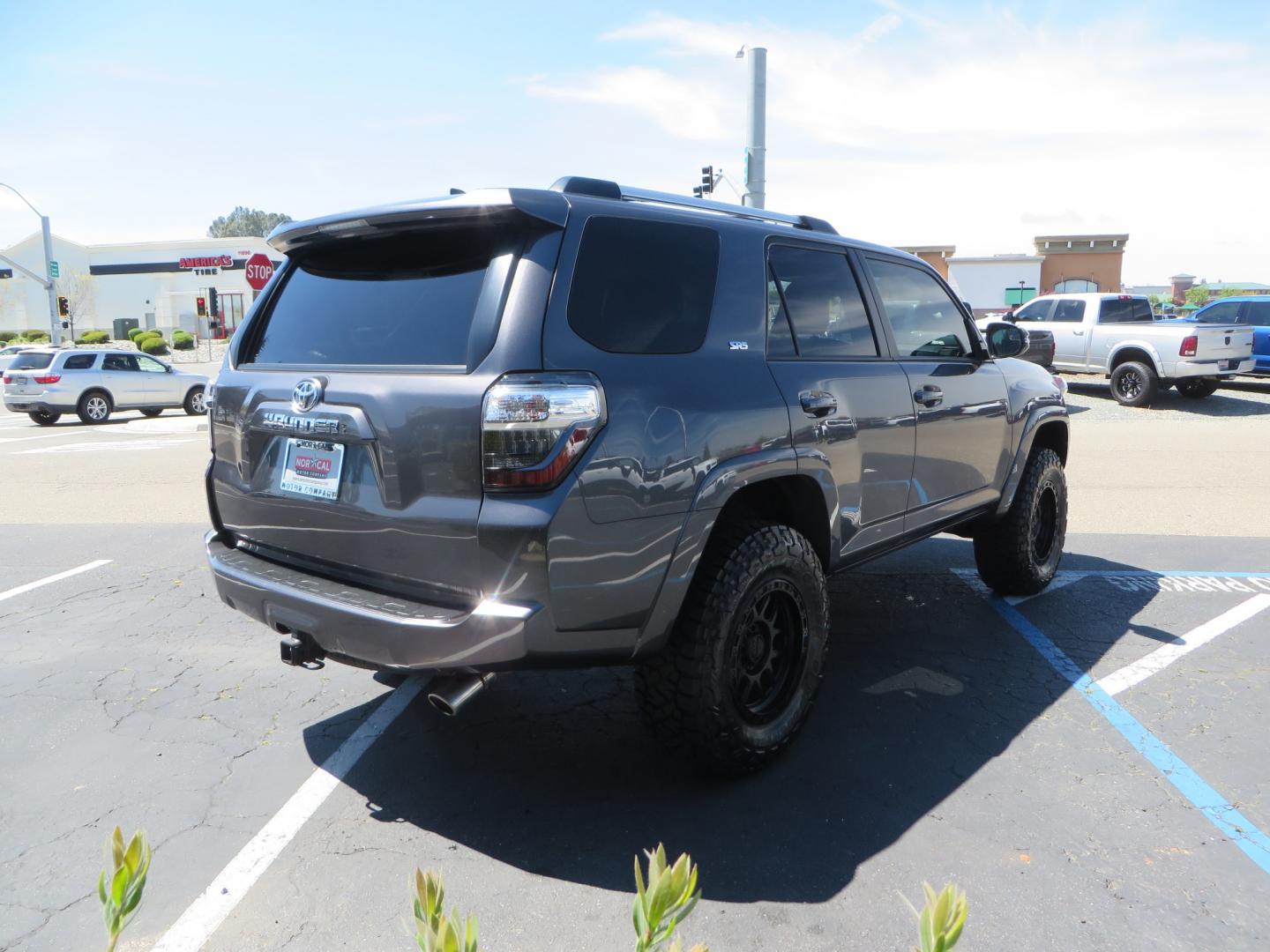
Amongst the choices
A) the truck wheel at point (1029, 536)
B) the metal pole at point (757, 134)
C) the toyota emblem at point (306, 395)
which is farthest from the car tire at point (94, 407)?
the truck wheel at point (1029, 536)

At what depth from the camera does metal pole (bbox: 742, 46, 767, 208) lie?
14266 millimetres

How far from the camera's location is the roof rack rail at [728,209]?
333cm

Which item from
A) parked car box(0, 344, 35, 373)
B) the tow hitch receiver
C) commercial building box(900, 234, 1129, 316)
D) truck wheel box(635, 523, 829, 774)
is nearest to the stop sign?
the tow hitch receiver

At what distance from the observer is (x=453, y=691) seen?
2799 millimetres

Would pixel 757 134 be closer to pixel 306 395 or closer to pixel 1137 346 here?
pixel 1137 346

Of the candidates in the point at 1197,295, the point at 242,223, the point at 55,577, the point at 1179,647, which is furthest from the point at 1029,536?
the point at 242,223

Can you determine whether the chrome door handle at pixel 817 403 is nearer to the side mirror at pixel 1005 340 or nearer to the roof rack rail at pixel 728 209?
the roof rack rail at pixel 728 209

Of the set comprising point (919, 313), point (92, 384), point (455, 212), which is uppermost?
point (455, 212)

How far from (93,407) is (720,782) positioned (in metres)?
20.4

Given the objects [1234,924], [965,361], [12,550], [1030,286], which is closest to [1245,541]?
[965,361]

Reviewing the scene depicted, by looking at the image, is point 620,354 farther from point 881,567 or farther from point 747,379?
point 881,567

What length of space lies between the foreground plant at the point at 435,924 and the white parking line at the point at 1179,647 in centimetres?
371

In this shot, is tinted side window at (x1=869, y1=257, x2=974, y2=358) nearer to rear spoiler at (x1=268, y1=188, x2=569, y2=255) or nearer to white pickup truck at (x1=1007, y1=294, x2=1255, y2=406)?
rear spoiler at (x1=268, y1=188, x2=569, y2=255)

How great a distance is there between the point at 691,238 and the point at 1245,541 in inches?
225
